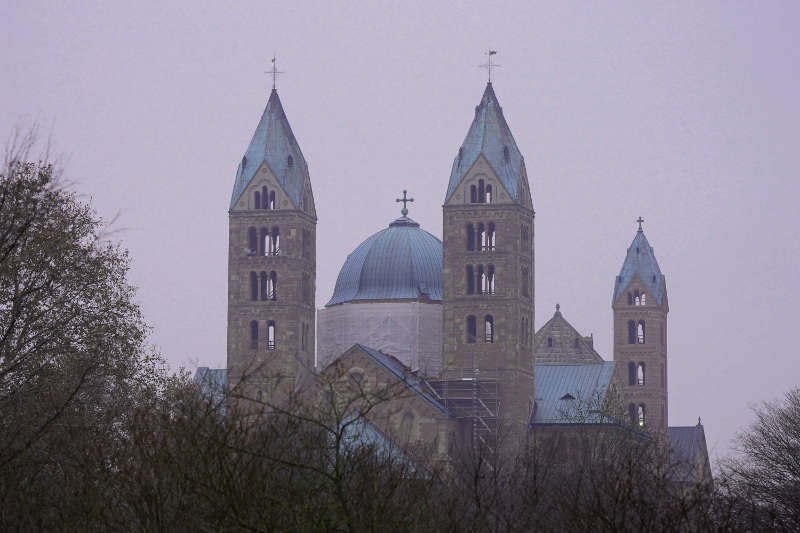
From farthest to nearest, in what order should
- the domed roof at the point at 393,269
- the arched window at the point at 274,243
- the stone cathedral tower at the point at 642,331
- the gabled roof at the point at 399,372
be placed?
1. the stone cathedral tower at the point at 642,331
2. the domed roof at the point at 393,269
3. the arched window at the point at 274,243
4. the gabled roof at the point at 399,372

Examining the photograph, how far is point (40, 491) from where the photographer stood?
31.3 metres

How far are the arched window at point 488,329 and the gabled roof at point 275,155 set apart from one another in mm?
11820

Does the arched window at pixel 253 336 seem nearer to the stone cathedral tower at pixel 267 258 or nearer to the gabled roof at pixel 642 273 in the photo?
the stone cathedral tower at pixel 267 258

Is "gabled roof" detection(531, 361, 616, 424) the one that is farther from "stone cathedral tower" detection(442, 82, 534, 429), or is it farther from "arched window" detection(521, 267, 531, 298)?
"arched window" detection(521, 267, 531, 298)

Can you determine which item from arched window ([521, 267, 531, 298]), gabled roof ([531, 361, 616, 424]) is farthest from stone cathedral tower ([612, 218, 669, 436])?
arched window ([521, 267, 531, 298])

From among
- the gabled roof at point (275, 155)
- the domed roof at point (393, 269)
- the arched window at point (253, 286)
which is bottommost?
the arched window at point (253, 286)

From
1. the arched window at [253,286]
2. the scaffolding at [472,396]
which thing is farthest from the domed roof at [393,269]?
the scaffolding at [472,396]

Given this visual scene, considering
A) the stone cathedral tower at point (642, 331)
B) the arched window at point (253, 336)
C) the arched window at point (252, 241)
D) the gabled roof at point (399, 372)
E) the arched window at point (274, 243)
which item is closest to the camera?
the gabled roof at point (399, 372)

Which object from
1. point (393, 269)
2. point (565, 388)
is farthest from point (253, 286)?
point (565, 388)

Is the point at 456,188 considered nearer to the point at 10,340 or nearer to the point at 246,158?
the point at 246,158

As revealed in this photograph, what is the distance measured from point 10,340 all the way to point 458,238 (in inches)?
2420

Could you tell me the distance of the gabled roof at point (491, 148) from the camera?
96.9 meters

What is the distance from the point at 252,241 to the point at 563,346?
38287mm

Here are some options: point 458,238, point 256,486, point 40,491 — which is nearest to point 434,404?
point 458,238
